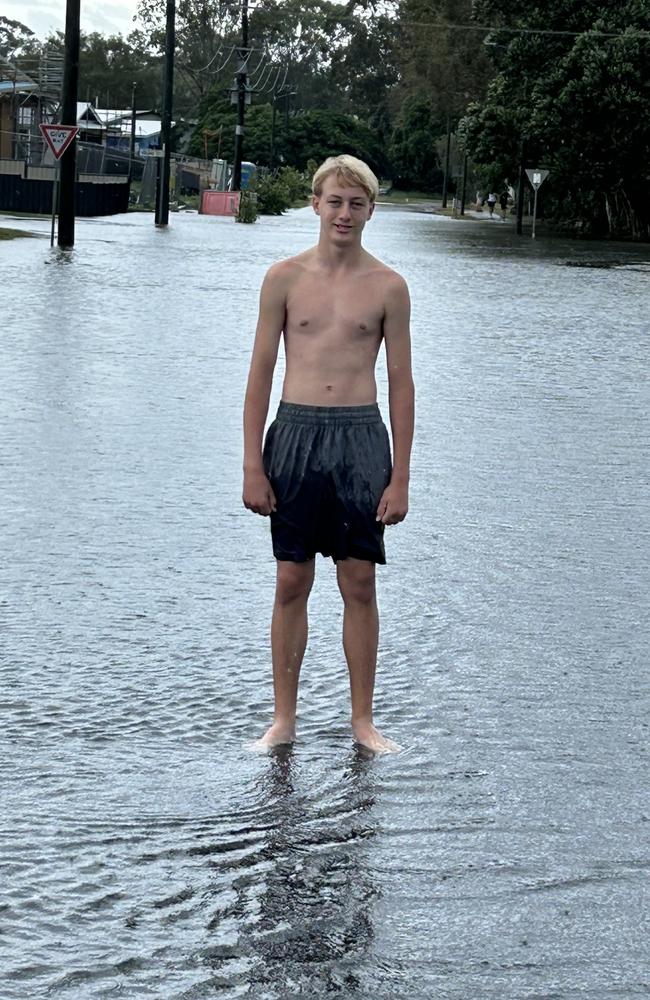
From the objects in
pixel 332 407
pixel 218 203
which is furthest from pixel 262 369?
pixel 218 203

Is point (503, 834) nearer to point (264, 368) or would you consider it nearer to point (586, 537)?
point (264, 368)

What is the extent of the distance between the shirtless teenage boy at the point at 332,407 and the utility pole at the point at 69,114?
27.8 metres

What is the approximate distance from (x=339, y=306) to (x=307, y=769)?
1.24 metres

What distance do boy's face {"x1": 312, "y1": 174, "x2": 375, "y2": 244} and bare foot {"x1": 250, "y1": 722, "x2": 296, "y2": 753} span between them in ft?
4.35

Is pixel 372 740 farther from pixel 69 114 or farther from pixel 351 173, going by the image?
pixel 69 114

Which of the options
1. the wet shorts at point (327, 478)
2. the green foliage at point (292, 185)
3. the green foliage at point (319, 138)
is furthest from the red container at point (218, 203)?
the wet shorts at point (327, 478)

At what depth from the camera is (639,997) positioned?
3.63 meters

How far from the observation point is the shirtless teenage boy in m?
5.12

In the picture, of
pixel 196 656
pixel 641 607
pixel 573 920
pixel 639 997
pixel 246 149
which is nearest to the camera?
pixel 639 997

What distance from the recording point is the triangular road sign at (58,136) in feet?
107

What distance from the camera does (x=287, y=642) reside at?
5.30 metres

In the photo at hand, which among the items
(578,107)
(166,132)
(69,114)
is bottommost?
(166,132)

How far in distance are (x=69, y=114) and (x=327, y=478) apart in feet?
102

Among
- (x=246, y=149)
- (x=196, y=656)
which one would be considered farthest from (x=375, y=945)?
(x=246, y=149)
